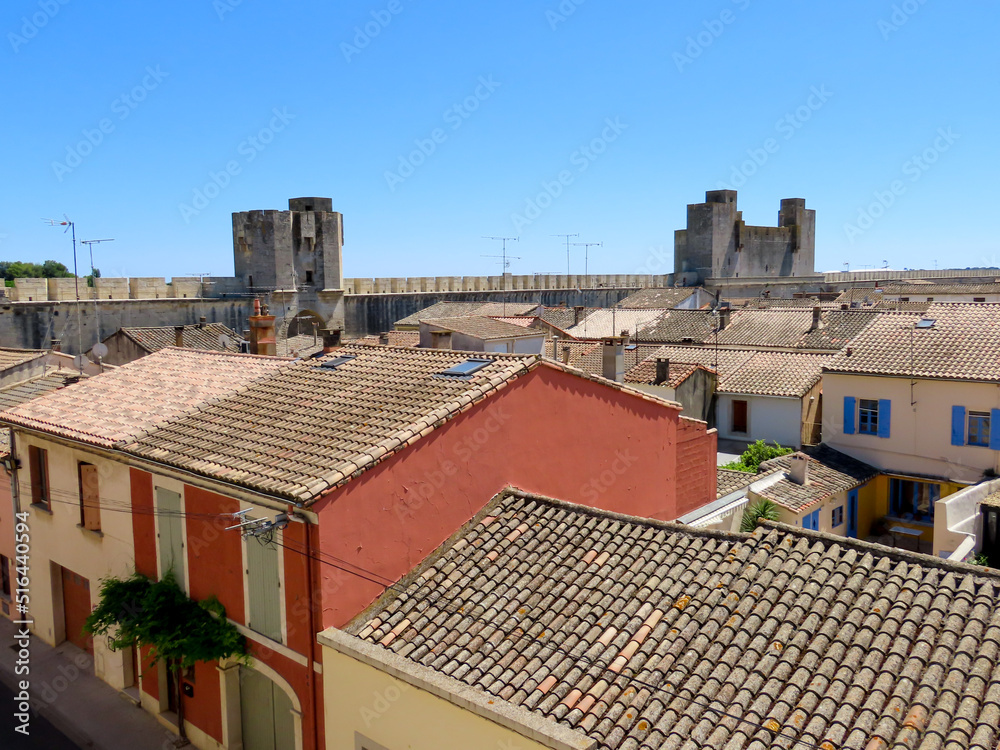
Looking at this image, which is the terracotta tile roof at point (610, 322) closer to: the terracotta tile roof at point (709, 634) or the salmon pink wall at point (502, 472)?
the salmon pink wall at point (502, 472)

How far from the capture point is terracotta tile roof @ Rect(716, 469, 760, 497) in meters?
14.5

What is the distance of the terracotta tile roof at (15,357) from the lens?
16.3 m

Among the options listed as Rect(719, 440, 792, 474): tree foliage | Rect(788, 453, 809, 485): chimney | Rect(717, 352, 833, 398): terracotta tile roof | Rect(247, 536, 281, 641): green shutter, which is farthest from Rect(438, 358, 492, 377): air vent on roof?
Rect(717, 352, 833, 398): terracotta tile roof

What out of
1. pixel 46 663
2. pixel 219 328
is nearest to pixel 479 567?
pixel 46 663

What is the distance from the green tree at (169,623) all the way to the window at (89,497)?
124 centimetres

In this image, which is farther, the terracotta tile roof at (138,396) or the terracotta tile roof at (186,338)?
the terracotta tile roof at (186,338)

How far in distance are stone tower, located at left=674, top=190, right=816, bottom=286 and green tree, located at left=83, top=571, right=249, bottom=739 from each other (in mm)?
48460

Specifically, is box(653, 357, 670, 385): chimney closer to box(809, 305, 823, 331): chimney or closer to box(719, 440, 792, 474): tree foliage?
box(719, 440, 792, 474): tree foliage

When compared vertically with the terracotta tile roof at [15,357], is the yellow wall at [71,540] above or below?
below

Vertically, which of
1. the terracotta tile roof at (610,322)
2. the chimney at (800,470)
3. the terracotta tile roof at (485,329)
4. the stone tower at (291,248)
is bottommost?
the chimney at (800,470)

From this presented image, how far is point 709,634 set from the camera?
18.9ft

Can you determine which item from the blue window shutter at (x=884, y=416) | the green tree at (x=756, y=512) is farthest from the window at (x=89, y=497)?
the blue window shutter at (x=884, y=416)

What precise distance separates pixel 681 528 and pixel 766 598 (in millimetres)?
1302

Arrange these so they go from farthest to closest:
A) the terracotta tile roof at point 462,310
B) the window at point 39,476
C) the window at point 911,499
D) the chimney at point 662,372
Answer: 1. the terracotta tile roof at point 462,310
2. the chimney at point 662,372
3. the window at point 911,499
4. the window at point 39,476
